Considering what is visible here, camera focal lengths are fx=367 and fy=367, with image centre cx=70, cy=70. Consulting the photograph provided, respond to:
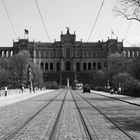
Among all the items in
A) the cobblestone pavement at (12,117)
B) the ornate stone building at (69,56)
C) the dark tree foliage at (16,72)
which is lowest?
the cobblestone pavement at (12,117)

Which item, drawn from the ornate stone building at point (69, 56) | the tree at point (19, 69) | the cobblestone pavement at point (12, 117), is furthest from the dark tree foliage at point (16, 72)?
the cobblestone pavement at point (12, 117)

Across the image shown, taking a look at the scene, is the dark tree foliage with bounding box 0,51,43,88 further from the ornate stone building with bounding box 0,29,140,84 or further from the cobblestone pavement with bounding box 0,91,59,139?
the cobblestone pavement with bounding box 0,91,59,139

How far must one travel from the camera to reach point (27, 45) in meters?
162

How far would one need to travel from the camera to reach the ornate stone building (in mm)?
165875

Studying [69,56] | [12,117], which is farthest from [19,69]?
[12,117]

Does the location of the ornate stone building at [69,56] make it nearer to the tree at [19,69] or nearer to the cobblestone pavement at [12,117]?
the tree at [19,69]

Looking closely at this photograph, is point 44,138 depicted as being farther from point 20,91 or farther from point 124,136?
point 20,91

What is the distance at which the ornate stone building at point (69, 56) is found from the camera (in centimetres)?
16588

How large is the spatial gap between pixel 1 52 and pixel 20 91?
95.7 m

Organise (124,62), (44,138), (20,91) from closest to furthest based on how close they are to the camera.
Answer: (44,138)
(20,91)
(124,62)

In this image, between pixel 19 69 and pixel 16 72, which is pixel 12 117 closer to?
pixel 16 72

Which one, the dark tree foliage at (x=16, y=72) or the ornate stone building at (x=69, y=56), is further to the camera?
the ornate stone building at (x=69, y=56)

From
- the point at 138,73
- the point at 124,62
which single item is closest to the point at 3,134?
the point at 138,73

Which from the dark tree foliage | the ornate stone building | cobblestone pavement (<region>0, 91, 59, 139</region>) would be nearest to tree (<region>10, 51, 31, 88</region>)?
the dark tree foliage
